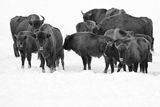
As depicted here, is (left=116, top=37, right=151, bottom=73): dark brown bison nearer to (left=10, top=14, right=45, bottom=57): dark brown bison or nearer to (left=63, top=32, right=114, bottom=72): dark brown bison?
(left=63, top=32, right=114, bottom=72): dark brown bison

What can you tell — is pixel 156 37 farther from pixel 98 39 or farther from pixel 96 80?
pixel 96 80

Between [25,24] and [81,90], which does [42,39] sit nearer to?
[81,90]

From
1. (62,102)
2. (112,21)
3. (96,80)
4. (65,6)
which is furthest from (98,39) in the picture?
(65,6)

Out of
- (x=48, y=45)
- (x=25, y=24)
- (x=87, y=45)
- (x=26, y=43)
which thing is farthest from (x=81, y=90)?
(x=25, y=24)

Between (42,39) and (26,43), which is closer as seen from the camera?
(42,39)

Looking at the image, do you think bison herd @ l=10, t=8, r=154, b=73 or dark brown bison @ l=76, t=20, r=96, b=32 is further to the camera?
dark brown bison @ l=76, t=20, r=96, b=32

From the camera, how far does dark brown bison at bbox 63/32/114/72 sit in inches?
580

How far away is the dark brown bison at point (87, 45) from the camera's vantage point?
580 inches

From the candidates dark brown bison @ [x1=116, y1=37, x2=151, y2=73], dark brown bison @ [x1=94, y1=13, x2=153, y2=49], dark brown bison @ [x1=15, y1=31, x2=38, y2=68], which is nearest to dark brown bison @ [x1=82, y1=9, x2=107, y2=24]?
dark brown bison @ [x1=94, y1=13, x2=153, y2=49]

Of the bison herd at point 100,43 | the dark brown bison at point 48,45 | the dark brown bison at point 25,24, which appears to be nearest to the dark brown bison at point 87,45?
the bison herd at point 100,43

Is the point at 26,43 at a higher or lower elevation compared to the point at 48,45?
lower

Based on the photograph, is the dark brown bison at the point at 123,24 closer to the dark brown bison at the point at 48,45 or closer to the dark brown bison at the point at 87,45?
the dark brown bison at the point at 87,45

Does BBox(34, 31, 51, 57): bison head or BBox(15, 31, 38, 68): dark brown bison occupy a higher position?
BBox(34, 31, 51, 57): bison head

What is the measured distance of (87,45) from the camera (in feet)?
50.0
